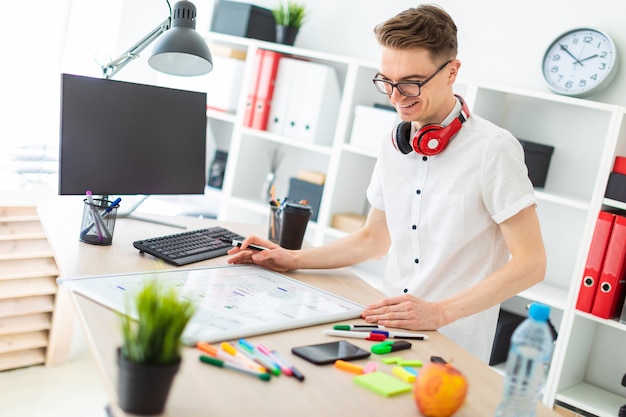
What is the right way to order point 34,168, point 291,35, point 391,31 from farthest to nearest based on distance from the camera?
point 291,35 → point 34,168 → point 391,31

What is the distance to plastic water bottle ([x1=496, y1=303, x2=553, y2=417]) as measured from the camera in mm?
1146

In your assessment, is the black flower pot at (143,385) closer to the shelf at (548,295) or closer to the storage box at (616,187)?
the shelf at (548,295)

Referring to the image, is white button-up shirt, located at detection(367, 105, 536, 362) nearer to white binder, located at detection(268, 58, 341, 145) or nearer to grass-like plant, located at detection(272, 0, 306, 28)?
white binder, located at detection(268, 58, 341, 145)

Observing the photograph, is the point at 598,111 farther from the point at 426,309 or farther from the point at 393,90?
the point at 426,309

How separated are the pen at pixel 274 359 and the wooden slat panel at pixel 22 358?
6.93 ft

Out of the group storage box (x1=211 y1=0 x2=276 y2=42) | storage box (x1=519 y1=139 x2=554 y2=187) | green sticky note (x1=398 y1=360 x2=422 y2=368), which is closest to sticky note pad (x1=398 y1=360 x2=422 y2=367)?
green sticky note (x1=398 y1=360 x2=422 y2=368)

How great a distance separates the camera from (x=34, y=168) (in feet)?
11.2

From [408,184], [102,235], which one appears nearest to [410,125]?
[408,184]

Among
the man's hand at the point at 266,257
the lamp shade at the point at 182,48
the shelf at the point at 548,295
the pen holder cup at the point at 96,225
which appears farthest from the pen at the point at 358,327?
the shelf at the point at 548,295

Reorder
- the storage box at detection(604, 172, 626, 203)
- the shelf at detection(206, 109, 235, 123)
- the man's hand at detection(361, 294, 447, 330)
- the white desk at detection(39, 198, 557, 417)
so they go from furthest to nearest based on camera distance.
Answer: the shelf at detection(206, 109, 235, 123)
the storage box at detection(604, 172, 626, 203)
the man's hand at detection(361, 294, 447, 330)
the white desk at detection(39, 198, 557, 417)

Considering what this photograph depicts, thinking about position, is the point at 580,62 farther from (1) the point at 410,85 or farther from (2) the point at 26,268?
(2) the point at 26,268

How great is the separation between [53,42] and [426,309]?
2674 millimetres

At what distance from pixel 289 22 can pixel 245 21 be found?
239mm

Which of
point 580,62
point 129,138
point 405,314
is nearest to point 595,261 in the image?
point 580,62
